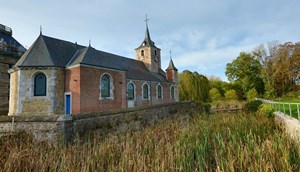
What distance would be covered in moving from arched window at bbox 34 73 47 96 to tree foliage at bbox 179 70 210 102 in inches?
803

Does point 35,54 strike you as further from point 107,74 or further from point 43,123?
point 43,123

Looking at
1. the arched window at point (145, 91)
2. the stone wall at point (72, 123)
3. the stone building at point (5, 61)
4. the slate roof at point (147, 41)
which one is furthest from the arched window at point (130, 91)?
the stone building at point (5, 61)

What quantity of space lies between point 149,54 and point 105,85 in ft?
41.8

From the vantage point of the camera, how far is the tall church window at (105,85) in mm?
13596

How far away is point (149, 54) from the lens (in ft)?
82.4

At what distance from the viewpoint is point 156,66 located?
25766 mm

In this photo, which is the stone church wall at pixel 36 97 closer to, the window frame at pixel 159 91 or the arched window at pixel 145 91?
the arched window at pixel 145 91

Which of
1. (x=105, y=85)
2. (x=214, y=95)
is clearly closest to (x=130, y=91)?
(x=105, y=85)

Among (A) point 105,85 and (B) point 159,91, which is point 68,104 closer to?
(A) point 105,85

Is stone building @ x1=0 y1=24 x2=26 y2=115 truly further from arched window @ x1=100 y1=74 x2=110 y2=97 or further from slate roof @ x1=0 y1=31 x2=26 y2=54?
arched window @ x1=100 y1=74 x2=110 y2=97

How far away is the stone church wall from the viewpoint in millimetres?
11945

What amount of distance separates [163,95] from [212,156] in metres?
19.1

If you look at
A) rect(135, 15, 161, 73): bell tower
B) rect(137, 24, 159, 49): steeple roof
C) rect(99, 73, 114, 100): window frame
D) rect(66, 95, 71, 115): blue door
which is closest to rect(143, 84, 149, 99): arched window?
A: rect(135, 15, 161, 73): bell tower

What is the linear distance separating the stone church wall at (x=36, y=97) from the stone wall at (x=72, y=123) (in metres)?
6.09
